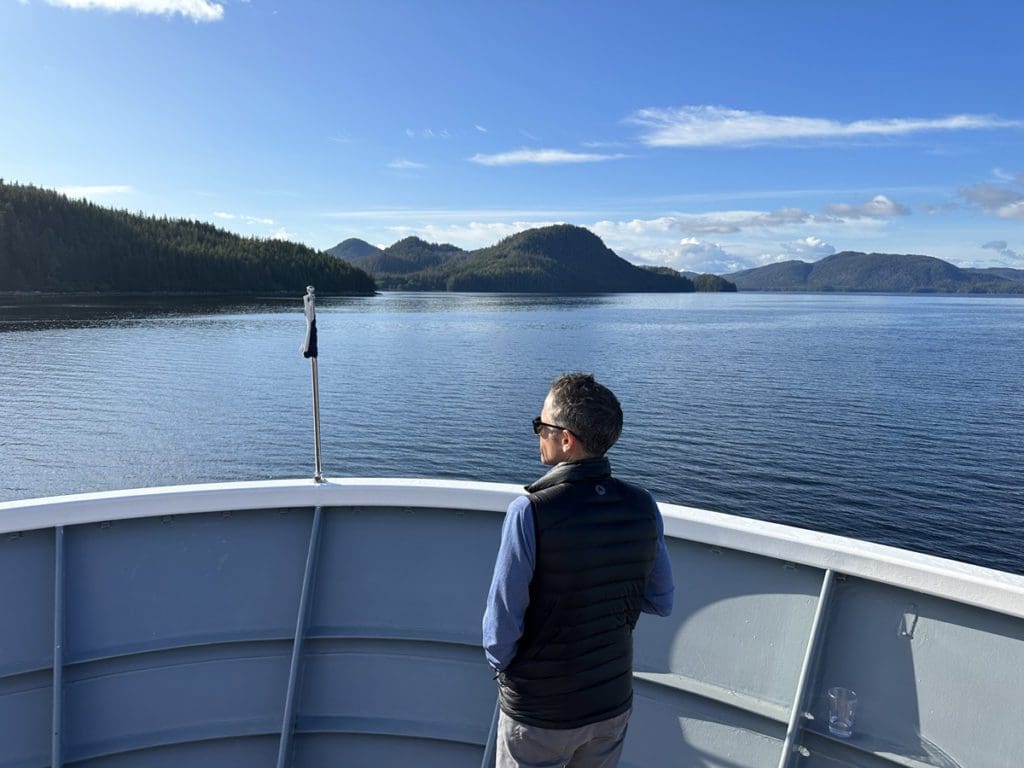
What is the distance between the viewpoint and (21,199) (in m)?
131

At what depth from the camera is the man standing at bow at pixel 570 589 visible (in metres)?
1.76

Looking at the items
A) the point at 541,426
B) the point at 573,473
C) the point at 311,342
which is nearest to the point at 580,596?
the point at 573,473

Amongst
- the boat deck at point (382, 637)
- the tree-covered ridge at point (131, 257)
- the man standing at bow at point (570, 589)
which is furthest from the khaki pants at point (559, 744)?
the tree-covered ridge at point (131, 257)

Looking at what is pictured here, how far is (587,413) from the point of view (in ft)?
6.08

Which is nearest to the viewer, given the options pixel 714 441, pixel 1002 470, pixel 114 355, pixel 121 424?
pixel 1002 470

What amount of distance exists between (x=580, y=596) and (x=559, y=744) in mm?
452

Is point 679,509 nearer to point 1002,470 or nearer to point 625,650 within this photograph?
point 625,650

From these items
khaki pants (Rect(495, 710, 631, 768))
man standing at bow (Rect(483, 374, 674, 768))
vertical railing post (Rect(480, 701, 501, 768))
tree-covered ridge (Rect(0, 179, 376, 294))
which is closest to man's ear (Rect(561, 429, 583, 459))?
man standing at bow (Rect(483, 374, 674, 768))

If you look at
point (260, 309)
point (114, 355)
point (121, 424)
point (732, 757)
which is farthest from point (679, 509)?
point (260, 309)

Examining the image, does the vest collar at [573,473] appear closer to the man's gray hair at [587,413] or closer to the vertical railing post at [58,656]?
the man's gray hair at [587,413]

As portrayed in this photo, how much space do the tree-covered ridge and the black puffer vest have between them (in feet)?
445

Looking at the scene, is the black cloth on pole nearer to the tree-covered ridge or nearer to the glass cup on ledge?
the glass cup on ledge

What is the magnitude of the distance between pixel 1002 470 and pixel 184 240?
155 m

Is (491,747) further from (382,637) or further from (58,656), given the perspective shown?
(58,656)
